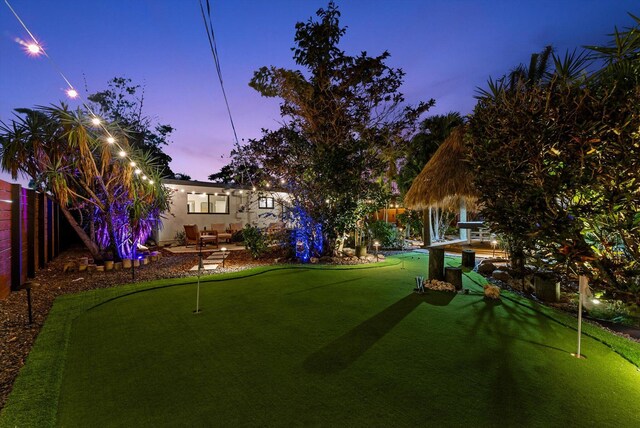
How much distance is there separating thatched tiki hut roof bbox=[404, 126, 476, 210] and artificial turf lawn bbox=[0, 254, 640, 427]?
585 centimetres

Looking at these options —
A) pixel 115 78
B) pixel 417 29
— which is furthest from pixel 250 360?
pixel 115 78

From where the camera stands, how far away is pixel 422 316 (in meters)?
4.64

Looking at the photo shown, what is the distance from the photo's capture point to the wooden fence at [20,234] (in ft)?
18.0

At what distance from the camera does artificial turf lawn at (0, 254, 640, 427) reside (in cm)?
233

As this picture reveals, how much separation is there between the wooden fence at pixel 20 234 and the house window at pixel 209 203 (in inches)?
320

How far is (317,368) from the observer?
118 inches

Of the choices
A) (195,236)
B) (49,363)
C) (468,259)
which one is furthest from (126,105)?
(468,259)

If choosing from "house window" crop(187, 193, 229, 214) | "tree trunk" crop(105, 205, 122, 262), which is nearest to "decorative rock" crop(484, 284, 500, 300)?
"tree trunk" crop(105, 205, 122, 262)

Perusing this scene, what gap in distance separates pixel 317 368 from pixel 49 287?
263 inches

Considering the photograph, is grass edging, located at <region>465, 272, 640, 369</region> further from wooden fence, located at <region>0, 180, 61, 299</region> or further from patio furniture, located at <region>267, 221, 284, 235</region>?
wooden fence, located at <region>0, 180, 61, 299</region>

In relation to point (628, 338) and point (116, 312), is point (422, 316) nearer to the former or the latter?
point (628, 338)

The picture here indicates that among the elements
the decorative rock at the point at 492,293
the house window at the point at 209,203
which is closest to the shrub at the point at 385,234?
the decorative rock at the point at 492,293

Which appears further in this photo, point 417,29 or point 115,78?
point 115,78

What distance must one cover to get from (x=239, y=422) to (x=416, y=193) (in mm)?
10630
